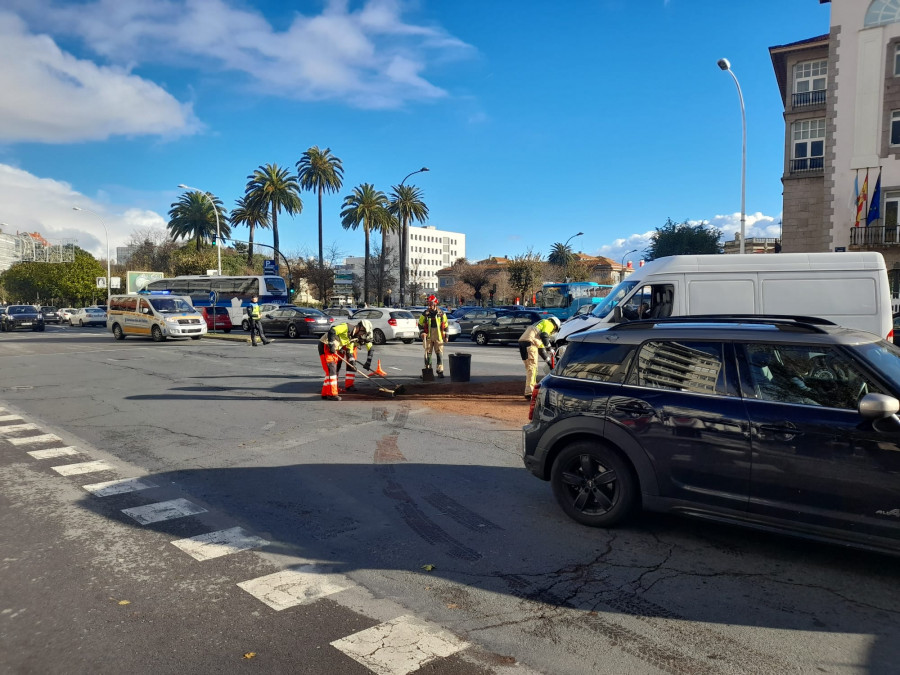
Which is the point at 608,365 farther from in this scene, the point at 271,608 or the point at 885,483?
the point at 271,608

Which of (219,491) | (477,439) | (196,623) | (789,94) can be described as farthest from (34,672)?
(789,94)

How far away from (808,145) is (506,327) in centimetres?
2006

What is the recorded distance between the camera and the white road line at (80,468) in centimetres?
686

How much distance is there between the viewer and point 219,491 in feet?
20.1

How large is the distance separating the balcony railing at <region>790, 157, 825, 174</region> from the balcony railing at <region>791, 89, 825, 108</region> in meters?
2.82

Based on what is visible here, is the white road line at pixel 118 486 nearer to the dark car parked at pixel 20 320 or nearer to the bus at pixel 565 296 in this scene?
the bus at pixel 565 296

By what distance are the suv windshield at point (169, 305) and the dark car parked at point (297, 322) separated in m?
3.70

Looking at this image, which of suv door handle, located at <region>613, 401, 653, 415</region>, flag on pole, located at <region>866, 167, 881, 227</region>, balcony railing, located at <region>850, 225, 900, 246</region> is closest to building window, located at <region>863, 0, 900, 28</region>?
flag on pole, located at <region>866, 167, 881, 227</region>

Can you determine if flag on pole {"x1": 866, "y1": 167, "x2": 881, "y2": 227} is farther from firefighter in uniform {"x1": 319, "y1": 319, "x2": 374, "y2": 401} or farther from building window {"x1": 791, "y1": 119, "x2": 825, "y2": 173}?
firefighter in uniform {"x1": 319, "y1": 319, "x2": 374, "y2": 401}

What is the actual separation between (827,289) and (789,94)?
28.2m

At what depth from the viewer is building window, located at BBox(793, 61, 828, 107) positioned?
32188mm

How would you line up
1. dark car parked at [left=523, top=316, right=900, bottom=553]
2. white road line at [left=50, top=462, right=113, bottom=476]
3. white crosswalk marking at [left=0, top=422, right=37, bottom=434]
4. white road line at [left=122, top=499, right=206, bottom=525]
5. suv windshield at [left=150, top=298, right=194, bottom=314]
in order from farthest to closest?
suv windshield at [left=150, top=298, right=194, bottom=314] → white crosswalk marking at [left=0, top=422, right=37, bottom=434] → white road line at [left=50, top=462, right=113, bottom=476] → white road line at [left=122, top=499, right=206, bottom=525] → dark car parked at [left=523, top=316, right=900, bottom=553]

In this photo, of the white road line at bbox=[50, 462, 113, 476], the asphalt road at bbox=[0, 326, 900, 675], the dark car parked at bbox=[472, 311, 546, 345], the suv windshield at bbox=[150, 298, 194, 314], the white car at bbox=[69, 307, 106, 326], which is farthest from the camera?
the white car at bbox=[69, 307, 106, 326]

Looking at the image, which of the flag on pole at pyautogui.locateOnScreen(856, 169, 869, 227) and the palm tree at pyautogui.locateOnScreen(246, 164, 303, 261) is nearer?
the flag on pole at pyautogui.locateOnScreen(856, 169, 869, 227)
